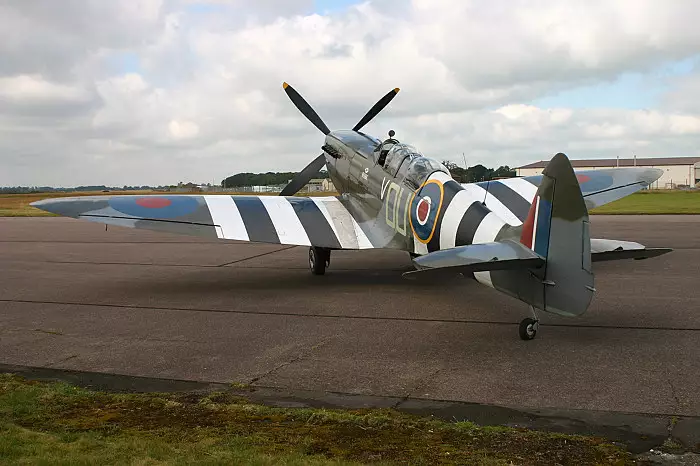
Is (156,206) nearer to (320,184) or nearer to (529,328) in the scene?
(529,328)

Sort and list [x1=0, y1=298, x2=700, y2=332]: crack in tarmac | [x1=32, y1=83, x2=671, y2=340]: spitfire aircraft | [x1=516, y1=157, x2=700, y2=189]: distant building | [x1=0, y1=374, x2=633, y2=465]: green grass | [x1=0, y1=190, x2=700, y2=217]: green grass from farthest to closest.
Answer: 1. [x1=516, y1=157, x2=700, y2=189]: distant building
2. [x1=0, y1=190, x2=700, y2=217]: green grass
3. [x1=0, y1=298, x2=700, y2=332]: crack in tarmac
4. [x1=32, y1=83, x2=671, y2=340]: spitfire aircraft
5. [x1=0, y1=374, x2=633, y2=465]: green grass

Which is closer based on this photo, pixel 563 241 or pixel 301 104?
pixel 563 241

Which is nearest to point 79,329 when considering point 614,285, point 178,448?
point 178,448

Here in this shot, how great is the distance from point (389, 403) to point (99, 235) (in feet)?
77.5

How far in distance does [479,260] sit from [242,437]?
11.4 feet

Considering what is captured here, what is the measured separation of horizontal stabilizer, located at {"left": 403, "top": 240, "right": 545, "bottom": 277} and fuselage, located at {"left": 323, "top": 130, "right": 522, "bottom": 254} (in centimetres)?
111

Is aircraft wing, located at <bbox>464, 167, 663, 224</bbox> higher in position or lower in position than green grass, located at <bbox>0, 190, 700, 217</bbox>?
higher

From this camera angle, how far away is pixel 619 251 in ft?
24.9

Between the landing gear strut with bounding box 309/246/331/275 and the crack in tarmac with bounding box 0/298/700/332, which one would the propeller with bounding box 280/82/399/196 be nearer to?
the landing gear strut with bounding box 309/246/331/275

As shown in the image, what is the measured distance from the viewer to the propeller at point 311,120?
1736 centimetres

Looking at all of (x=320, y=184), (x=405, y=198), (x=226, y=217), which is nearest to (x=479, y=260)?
(x=405, y=198)

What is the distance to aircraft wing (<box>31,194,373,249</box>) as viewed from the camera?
1156cm

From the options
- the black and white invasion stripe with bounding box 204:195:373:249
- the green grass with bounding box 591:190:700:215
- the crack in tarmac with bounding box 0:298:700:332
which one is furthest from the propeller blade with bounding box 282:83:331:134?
the green grass with bounding box 591:190:700:215

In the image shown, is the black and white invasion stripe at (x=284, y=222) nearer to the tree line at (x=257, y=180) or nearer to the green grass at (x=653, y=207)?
the green grass at (x=653, y=207)
